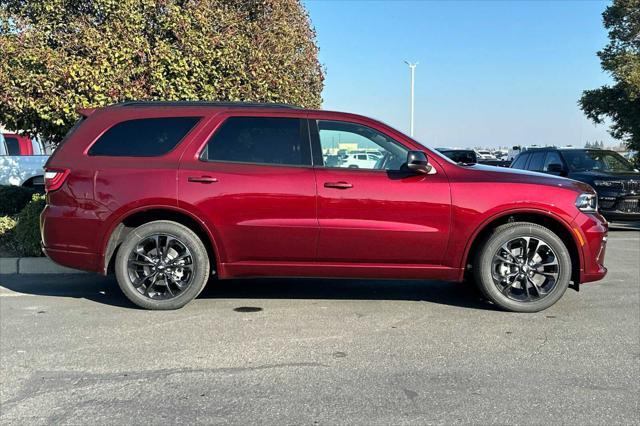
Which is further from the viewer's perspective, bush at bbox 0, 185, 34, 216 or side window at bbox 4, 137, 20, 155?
side window at bbox 4, 137, 20, 155

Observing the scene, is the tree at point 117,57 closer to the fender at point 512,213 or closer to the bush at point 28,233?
the bush at point 28,233

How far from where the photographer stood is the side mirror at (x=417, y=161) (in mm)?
4762

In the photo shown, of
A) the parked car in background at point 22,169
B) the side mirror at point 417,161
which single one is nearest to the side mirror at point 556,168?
the side mirror at point 417,161

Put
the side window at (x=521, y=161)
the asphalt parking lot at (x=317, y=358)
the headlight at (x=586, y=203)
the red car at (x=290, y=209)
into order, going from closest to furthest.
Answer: the asphalt parking lot at (x=317, y=358), the red car at (x=290, y=209), the headlight at (x=586, y=203), the side window at (x=521, y=161)

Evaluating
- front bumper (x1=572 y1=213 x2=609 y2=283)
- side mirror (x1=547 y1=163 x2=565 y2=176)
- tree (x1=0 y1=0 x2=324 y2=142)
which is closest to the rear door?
front bumper (x1=572 y1=213 x2=609 y2=283)

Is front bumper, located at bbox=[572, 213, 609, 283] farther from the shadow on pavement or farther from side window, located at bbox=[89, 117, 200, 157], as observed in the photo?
side window, located at bbox=[89, 117, 200, 157]

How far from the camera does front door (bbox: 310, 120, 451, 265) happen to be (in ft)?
15.9

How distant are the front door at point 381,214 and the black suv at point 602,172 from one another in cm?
685

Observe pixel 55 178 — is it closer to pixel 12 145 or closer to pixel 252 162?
pixel 252 162

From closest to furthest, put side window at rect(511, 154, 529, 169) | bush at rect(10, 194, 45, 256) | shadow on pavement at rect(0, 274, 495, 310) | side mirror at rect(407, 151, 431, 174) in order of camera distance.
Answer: side mirror at rect(407, 151, 431, 174) → shadow on pavement at rect(0, 274, 495, 310) → bush at rect(10, 194, 45, 256) → side window at rect(511, 154, 529, 169)

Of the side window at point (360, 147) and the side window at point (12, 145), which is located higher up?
the side window at point (12, 145)

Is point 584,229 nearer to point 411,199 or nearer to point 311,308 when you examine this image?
point 411,199

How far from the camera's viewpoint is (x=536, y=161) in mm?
12414

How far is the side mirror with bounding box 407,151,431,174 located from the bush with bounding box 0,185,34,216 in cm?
685
